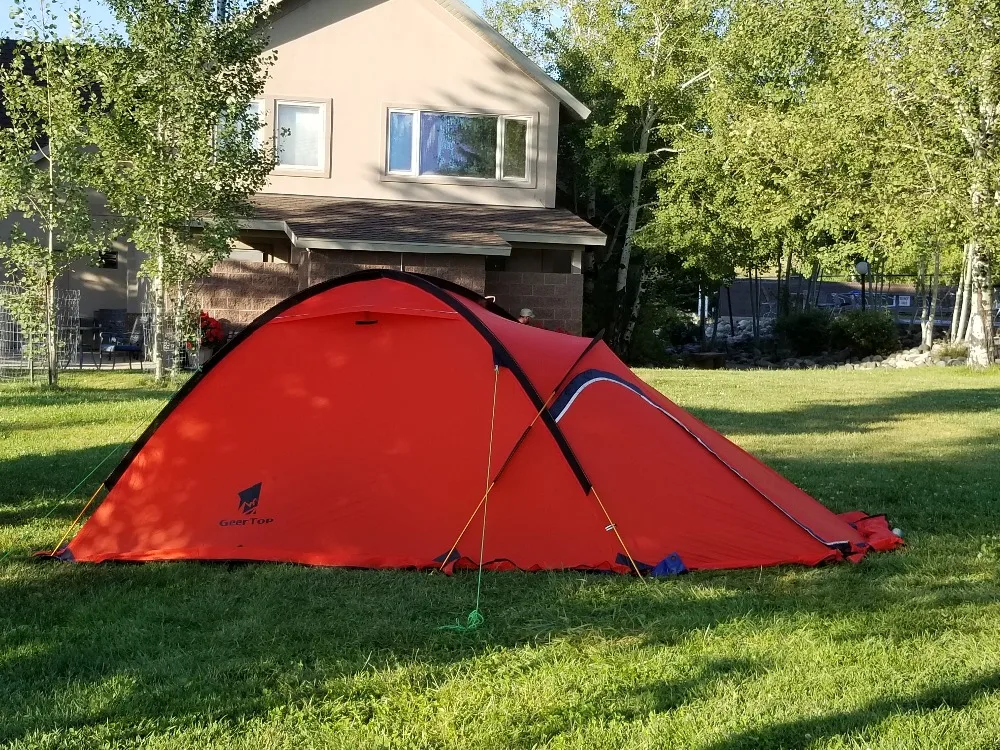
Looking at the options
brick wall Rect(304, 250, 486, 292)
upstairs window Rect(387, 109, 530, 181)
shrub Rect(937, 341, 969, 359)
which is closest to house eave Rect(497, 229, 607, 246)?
brick wall Rect(304, 250, 486, 292)

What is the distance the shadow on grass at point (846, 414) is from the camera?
11789 mm

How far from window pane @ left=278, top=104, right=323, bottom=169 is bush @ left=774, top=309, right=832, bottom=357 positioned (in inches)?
677

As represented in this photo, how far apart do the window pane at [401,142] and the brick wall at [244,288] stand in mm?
2714

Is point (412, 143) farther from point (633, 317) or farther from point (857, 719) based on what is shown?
point (857, 719)

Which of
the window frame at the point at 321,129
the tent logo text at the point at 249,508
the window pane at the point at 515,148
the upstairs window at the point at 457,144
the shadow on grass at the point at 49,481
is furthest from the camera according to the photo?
the window pane at the point at 515,148

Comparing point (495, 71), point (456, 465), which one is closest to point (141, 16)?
point (495, 71)

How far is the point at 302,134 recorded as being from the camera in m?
19.3

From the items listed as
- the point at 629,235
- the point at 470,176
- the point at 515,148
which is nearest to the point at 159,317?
the point at 470,176

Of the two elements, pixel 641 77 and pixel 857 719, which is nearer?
pixel 857 719

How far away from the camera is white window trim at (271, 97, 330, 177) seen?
62.7 feet

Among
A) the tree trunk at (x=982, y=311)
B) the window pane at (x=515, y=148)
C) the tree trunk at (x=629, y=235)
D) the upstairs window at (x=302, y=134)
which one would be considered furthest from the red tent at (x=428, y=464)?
the tree trunk at (x=629, y=235)

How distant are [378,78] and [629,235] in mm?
7778

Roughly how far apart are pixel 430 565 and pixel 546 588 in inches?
26.0

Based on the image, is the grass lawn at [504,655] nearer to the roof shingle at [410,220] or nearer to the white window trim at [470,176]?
the roof shingle at [410,220]
